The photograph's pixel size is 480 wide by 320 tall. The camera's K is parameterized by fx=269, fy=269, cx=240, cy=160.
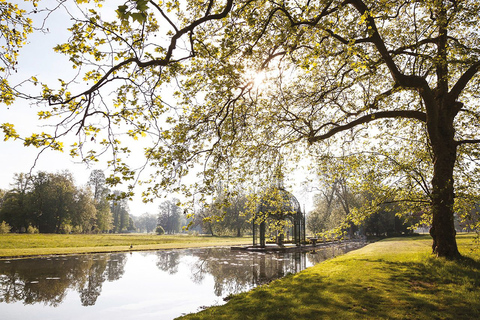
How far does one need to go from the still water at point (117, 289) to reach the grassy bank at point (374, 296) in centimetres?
228

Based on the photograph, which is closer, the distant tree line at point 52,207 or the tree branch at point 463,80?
the tree branch at point 463,80

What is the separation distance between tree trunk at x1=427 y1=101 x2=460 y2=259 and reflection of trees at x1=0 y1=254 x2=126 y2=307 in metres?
13.3

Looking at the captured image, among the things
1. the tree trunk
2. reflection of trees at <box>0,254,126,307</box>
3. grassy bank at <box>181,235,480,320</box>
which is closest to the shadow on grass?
grassy bank at <box>181,235,480,320</box>

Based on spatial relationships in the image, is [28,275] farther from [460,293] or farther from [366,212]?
[460,293]

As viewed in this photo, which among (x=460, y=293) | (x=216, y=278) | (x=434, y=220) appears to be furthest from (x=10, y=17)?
(x=434, y=220)

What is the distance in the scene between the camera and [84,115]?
6219mm

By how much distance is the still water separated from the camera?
8.29 m

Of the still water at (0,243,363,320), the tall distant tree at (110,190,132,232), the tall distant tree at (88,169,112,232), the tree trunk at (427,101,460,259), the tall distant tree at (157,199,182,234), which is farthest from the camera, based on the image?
the tall distant tree at (157,199,182,234)

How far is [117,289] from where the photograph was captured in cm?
1115

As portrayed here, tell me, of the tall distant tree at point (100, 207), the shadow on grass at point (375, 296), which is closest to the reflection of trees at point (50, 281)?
the shadow on grass at point (375, 296)

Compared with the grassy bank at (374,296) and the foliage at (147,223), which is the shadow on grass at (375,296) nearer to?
the grassy bank at (374,296)

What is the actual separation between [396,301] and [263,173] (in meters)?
6.92

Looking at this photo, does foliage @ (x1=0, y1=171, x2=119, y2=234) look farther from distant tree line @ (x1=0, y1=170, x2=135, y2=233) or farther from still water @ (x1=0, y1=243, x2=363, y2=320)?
still water @ (x1=0, y1=243, x2=363, y2=320)

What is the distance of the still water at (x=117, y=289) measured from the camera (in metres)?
8.29
